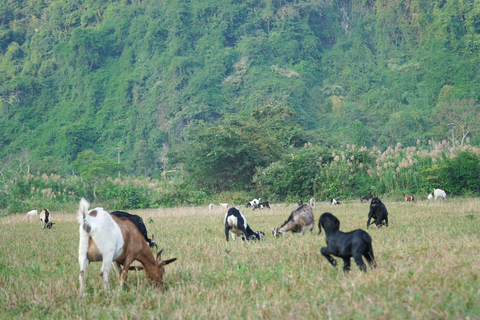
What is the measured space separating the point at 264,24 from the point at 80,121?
38.5 meters

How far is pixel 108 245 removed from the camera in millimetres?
7695

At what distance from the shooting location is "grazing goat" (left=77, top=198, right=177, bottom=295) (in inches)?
301

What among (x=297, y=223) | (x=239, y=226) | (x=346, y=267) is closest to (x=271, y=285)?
(x=346, y=267)

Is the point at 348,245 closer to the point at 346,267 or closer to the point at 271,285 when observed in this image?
the point at 346,267

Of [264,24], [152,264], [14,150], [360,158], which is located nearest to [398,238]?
[152,264]

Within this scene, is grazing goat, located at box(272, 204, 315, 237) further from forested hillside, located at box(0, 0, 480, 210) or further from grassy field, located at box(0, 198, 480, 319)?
forested hillside, located at box(0, 0, 480, 210)

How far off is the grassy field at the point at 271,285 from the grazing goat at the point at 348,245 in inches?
9.1

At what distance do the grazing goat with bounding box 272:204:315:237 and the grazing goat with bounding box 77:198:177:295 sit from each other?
6256mm

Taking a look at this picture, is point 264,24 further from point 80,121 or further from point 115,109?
point 80,121

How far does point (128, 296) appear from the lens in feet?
24.1

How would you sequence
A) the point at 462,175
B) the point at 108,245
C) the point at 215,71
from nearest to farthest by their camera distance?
1. the point at 108,245
2. the point at 462,175
3. the point at 215,71

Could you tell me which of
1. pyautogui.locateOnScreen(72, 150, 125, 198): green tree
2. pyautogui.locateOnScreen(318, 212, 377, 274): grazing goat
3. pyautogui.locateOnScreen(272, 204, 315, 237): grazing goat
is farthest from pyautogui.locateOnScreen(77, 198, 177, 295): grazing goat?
pyautogui.locateOnScreen(72, 150, 125, 198): green tree

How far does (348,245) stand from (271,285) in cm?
130

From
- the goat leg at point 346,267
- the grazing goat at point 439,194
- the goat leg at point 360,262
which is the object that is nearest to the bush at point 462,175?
the grazing goat at point 439,194
